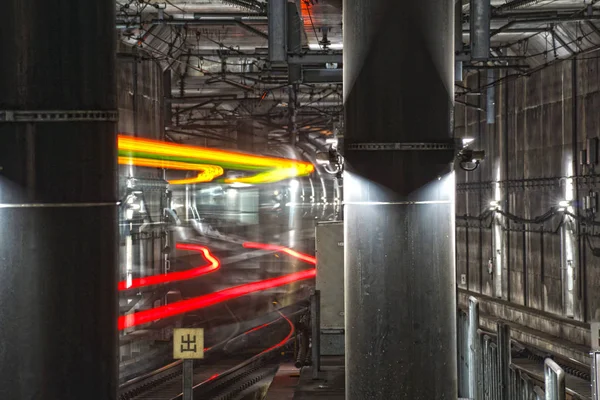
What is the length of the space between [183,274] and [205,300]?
2.58 meters

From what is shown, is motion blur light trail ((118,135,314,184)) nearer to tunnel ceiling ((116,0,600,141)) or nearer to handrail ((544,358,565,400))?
tunnel ceiling ((116,0,600,141))

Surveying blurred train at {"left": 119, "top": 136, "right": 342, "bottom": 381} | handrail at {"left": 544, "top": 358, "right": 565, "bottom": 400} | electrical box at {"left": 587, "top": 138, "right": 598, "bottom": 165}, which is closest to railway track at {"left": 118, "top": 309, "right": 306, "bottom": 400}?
blurred train at {"left": 119, "top": 136, "right": 342, "bottom": 381}

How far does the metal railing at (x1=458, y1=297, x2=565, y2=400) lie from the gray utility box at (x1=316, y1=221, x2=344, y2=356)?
4.11 meters

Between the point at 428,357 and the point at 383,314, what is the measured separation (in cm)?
65

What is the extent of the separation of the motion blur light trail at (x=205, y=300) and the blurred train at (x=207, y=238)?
25 cm

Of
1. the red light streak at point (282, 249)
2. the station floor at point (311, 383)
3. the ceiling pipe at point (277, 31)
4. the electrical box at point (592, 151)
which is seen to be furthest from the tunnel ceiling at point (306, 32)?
the station floor at point (311, 383)

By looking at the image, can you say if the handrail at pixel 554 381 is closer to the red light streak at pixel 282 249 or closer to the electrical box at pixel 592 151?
the electrical box at pixel 592 151

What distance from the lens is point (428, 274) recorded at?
899cm

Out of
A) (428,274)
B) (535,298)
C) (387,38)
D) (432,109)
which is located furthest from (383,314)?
(535,298)

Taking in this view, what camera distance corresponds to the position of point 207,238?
30141 millimetres

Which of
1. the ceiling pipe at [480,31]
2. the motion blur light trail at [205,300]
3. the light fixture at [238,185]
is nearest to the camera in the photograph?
the ceiling pipe at [480,31]

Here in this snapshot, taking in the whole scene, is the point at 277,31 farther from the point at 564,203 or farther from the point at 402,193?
the point at 564,203

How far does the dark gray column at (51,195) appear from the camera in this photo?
6.69m

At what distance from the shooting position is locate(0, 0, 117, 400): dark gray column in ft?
22.0
